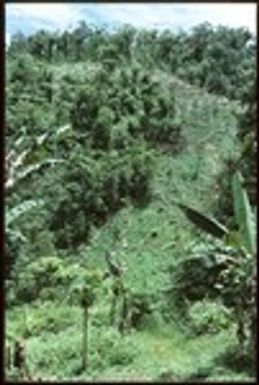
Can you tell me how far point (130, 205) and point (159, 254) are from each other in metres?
1.43

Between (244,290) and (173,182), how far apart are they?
6.43 meters

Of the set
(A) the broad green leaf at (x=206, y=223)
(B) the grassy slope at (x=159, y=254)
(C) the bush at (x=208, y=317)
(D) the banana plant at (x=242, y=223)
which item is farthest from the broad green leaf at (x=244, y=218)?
(C) the bush at (x=208, y=317)

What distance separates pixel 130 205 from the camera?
11.4 meters

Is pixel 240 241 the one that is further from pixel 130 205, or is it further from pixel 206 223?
pixel 130 205

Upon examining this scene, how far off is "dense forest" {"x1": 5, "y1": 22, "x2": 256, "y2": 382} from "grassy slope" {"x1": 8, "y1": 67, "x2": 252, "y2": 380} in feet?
0.07

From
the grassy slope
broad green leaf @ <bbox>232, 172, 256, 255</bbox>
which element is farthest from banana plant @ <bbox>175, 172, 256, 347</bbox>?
the grassy slope

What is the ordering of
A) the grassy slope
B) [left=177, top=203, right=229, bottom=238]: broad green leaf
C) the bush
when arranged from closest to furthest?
[left=177, top=203, right=229, bottom=238]: broad green leaf, the grassy slope, the bush

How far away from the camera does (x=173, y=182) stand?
11648mm

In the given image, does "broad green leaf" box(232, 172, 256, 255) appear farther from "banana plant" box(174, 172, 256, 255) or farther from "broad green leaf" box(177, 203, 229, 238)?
"broad green leaf" box(177, 203, 229, 238)

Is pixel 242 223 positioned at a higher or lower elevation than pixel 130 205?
lower

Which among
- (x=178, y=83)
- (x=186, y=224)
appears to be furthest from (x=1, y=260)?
(x=178, y=83)

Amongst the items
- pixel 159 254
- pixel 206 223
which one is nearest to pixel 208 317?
pixel 159 254

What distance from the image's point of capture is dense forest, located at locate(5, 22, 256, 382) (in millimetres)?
6109

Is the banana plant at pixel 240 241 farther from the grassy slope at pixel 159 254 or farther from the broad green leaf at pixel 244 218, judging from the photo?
the grassy slope at pixel 159 254
